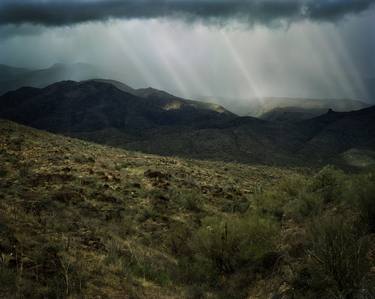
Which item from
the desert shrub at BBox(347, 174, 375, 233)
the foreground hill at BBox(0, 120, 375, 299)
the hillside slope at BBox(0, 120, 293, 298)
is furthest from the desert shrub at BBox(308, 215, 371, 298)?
the hillside slope at BBox(0, 120, 293, 298)

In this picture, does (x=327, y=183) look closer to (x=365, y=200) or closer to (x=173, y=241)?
(x=173, y=241)

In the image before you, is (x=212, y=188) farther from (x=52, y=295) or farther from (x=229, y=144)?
(x=229, y=144)

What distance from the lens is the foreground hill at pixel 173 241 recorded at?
31.3 ft

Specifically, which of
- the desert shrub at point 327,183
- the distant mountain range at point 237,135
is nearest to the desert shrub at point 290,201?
the desert shrub at point 327,183

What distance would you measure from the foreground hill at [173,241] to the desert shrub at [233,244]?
37 mm

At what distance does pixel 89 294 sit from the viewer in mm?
9852

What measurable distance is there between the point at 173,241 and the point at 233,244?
4178 millimetres

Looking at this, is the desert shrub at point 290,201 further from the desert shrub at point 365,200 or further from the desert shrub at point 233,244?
the desert shrub at point 233,244

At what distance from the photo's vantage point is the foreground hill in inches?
376

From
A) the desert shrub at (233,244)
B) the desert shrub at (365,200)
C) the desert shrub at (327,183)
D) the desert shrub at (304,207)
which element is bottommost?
the desert shrub at (233,244)

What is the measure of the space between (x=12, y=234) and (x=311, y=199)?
13184mm

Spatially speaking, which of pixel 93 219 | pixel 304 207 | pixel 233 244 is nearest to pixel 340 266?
pixel 233 244

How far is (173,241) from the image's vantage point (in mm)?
18844

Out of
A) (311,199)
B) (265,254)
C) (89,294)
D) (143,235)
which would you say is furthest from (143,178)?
(89,294)
